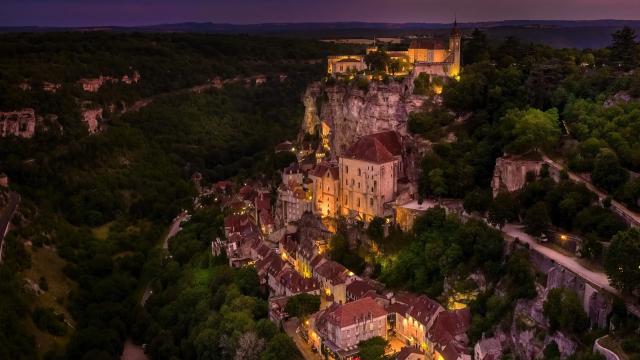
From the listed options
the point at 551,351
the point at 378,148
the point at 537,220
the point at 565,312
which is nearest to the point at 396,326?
the point at 537,220

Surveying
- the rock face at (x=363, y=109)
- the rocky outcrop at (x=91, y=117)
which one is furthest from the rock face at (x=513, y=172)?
the rocky outcrop at (x=91, y=117)

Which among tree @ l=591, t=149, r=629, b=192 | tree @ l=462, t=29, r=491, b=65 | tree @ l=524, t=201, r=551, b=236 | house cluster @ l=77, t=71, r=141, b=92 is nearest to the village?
tree @ l=524, t=201, r=551, b=236

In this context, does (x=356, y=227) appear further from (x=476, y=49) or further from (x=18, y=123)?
(x=18, y=123)

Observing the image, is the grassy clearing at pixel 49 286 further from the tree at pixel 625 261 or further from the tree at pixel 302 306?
the tree at pixel 625 261

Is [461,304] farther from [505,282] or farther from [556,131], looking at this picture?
[556,131]

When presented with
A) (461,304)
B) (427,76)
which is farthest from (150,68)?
(461,304)

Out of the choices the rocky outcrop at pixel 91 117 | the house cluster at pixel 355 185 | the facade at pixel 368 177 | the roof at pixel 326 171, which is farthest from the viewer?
the rocky outcrop at pixel 91 117
